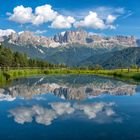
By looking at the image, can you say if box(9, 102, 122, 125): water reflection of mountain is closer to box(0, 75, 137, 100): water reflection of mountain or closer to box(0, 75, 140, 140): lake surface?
box(0, 75, 140, 140): lake surface

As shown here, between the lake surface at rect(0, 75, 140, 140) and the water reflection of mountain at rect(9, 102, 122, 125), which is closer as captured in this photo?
the lake surface at rect(0, 75, 140, 140)

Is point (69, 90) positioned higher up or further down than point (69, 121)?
further down

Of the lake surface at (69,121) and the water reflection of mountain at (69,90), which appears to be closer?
the lake surface at (69,121)

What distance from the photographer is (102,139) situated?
55.9ft

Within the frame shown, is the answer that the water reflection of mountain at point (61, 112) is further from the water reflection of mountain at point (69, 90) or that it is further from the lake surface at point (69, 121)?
the water reflection of mountain at point (69, 90)

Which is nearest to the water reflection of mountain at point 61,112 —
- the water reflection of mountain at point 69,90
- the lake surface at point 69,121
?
the lake surface at point 69,121

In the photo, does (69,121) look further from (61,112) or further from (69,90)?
(69,90)

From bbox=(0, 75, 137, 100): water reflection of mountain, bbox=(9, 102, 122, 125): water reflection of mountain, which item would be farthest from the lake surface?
bbox=(0, 75, 137, 100): water reflection of mountain

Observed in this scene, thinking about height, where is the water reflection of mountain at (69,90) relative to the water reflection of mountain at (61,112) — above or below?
below

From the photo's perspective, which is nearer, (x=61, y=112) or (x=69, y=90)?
(x=61, y=112)

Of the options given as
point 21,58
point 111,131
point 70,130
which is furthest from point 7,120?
point 21,58

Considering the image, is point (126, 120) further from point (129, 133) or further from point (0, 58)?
point (0, 58)

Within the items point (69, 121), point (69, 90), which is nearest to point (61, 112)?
point (69, 121)

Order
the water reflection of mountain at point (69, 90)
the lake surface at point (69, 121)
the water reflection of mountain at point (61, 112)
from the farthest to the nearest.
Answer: the water reflection of mountain at point (69, 90) → the water reflection of mountain at point (61, 112) → the lake surface at point (69, 121)
